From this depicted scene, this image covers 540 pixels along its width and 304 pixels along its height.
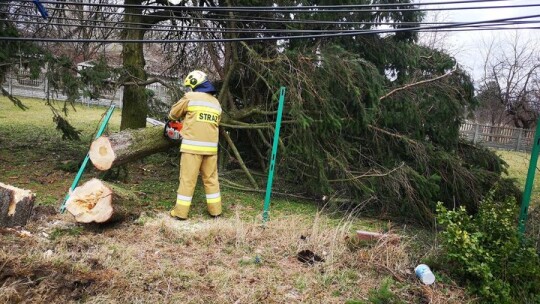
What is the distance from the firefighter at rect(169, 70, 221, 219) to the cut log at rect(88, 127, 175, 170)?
0.76 metres

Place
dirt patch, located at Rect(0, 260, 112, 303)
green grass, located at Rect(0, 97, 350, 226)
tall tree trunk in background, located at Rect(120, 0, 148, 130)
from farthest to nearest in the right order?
tall tree trunk in background, located at Rect(120, 0, 148, 130) < green grass, located at Rect(0, 97, 350, 226) < dirt patch, located at Rect(0, 260, 112, 303)

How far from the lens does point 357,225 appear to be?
5523 millimetres

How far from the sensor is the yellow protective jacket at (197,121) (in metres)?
4.97

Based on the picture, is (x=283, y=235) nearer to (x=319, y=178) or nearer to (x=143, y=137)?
(x=319, y=178)

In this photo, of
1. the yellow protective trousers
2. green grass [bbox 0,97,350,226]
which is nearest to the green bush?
green grass [bbox 0,97,350,226]

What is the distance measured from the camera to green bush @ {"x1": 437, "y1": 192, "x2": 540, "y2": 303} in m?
3.33

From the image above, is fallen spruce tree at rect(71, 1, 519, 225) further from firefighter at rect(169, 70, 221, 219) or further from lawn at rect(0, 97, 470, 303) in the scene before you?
lawn at rect(0, 97, 470, 303)

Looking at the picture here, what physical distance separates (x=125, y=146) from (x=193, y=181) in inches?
42.3

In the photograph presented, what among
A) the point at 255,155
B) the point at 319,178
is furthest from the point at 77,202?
the point at 255,155

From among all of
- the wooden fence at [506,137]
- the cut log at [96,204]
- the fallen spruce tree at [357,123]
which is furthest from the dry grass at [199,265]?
the wooden fence at [506,137]

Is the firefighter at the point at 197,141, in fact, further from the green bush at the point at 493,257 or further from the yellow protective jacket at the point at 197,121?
the green bush at the point at 493,257

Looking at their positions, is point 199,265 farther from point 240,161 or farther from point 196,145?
point 240,161

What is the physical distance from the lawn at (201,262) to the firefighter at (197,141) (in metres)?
0.25

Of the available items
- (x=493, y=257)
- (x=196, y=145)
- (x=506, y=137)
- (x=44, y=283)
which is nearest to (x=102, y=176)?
(x=196, y=145)
